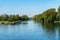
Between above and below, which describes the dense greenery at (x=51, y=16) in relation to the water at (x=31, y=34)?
above

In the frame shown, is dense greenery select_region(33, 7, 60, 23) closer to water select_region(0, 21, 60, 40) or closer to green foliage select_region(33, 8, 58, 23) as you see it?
green foliage select_region(33, 8, 58, 23)

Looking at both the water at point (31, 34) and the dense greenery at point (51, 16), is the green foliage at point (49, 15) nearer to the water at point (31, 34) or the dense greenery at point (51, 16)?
the dense greenery at point (51, 16)

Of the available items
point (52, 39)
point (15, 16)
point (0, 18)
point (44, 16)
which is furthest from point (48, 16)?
point (52, 39)

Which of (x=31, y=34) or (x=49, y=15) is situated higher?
(x=49, y=15)

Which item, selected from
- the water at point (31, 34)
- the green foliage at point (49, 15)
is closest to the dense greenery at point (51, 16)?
the green foliage at point (49, 15)

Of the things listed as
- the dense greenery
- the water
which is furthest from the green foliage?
the water

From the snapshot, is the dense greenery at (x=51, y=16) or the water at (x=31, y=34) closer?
the water at (x=31, y=34)

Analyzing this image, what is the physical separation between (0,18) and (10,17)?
2644 mm

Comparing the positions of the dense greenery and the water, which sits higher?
the dense greenery

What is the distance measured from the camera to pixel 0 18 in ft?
137

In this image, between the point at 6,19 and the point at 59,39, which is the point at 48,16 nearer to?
the point at 6,19

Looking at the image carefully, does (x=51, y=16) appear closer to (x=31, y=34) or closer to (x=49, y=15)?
(x=49, y=15)

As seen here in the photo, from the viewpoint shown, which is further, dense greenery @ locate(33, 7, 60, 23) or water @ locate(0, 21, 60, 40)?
dense greenery @ locate(33, 7, 60, 23)

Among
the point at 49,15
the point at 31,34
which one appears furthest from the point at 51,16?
the point at 31,34
